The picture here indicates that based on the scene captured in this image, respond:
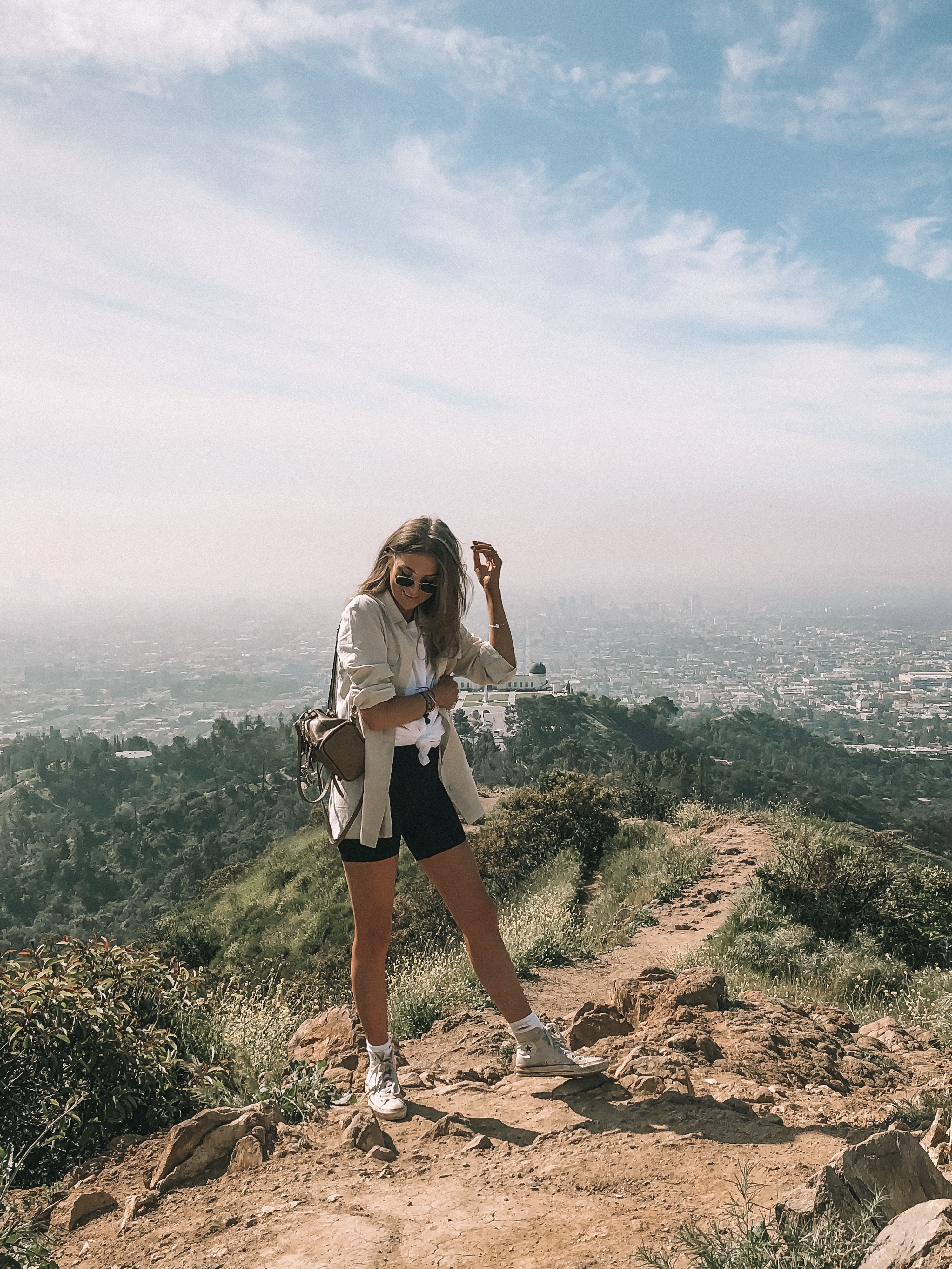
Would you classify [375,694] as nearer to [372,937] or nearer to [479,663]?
[479,663]

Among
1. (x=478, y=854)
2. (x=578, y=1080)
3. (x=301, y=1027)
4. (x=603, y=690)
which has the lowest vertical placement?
(x=603, y=690)

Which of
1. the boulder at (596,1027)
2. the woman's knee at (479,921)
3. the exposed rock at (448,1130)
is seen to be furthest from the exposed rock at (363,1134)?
the boulder at (596,1027)

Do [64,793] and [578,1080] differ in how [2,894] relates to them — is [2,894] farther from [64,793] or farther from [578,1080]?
[578,1080]

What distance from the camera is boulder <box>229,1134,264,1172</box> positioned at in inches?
101

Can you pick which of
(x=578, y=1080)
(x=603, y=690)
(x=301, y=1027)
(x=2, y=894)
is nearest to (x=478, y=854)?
(x=301, y=1027)

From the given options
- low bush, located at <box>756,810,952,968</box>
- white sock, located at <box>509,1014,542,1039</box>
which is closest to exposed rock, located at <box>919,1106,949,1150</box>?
white sock, located at <box>509,1014,542,1039</box>

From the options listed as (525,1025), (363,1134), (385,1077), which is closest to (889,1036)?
(525,1025)

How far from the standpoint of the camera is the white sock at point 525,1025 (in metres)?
2.95

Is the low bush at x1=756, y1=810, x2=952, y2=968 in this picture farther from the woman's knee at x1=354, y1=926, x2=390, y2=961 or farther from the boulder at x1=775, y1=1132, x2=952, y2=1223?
the woman's knee at x1=354, y1=926, x2=390, y2=961

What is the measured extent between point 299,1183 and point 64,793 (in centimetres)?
5627

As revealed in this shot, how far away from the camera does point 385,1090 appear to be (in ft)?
9.46

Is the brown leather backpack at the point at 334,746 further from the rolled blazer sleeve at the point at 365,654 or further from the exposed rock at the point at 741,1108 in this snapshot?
the exposed rock at the point at 741,1108

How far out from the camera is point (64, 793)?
51688 millimetres

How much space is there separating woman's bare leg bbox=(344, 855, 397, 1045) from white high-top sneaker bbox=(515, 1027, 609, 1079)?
51cm
